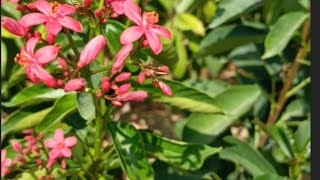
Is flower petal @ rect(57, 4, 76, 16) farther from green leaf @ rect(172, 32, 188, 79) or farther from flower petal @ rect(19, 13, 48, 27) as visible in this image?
green leaf @ rect(172, 32, 188, 79)

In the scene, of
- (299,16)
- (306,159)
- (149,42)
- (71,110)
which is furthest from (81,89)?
(306,159)

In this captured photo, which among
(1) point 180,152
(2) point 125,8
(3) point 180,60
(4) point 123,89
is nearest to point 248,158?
(1) point 180,152

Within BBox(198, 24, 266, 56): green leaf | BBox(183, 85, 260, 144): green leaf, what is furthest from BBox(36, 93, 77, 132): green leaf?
BBox(198, 24, 266, 56): green leaf

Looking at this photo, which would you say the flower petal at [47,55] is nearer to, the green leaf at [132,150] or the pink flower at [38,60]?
the pink flower at [38,60]

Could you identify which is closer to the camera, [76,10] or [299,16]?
[76,10]

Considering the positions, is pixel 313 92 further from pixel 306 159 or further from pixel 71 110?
pixel 71 110

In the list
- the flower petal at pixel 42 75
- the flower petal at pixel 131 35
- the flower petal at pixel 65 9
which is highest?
the flower petal at pixel 65 9

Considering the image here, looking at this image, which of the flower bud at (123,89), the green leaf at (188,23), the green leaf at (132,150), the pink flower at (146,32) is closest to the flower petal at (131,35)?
the pink flower at (146,32)

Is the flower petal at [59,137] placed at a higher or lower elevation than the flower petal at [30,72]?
lower
